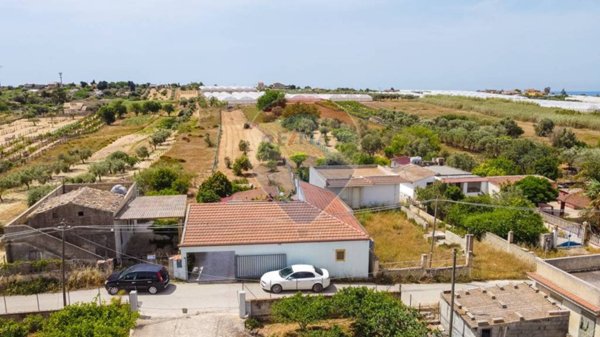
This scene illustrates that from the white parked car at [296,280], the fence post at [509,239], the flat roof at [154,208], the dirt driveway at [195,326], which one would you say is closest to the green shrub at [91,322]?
the dirt driveway at [195,326]

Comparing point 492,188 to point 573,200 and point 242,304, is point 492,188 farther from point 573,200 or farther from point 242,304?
point 242,304

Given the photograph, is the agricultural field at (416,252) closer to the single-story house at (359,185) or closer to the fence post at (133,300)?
the single-story house at (359,185)

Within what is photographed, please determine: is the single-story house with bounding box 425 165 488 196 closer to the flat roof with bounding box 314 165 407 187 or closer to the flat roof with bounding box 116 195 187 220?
the flat roof with bounding box 314 165 407 187

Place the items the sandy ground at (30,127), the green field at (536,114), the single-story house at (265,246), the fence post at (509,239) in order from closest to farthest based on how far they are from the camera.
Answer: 1. the single-story house at (265,246)
2. the fence post at (509,239)
3. the green field at (536,114)
4. the sandy ground at (30,127)

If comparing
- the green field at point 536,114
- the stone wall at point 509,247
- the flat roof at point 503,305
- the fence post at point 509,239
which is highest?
the green field at point 536,114

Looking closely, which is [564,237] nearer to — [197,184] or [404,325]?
[404,325]

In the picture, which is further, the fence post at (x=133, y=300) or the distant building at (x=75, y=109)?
the distant building at (x=75, y=109)
